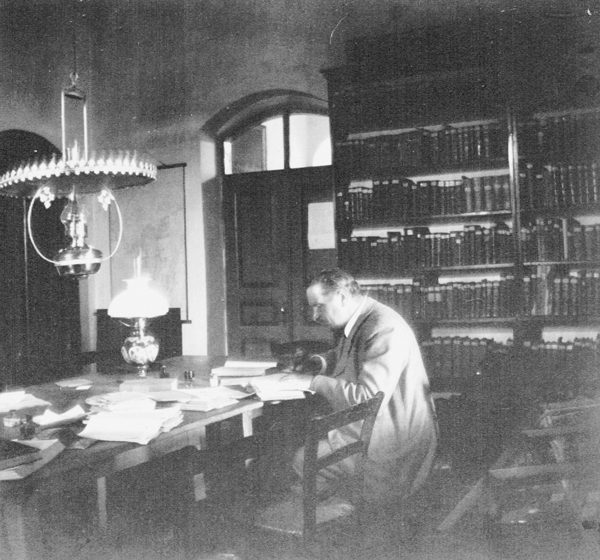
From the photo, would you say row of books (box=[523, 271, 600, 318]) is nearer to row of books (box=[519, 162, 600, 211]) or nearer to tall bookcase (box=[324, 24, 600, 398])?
tall bookcase (box=[324, 24, 600, 398])

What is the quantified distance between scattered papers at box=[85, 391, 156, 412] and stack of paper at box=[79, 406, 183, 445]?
132mm

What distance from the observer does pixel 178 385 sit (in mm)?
3221

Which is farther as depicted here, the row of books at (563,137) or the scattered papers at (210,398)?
the row of books at (563,137)

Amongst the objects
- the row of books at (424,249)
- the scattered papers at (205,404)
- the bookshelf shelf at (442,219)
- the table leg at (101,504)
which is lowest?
the table leg at (101,504)

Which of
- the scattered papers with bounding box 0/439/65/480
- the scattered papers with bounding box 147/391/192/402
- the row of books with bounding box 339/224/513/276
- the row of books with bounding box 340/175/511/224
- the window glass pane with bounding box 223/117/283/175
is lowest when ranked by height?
the scattered papers with bounding box 0/439/65/480

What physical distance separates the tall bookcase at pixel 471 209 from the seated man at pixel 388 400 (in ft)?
4.83

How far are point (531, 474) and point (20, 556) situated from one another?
160cm

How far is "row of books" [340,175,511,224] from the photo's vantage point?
4.66 meters

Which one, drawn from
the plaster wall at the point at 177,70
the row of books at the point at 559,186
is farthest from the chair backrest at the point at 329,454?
the plaster wall at the point at 177,70

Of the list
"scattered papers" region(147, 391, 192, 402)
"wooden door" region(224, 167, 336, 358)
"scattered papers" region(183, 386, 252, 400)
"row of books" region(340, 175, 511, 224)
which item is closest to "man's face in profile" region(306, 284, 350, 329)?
"scattered papers" region(183, 386, 252, 400)

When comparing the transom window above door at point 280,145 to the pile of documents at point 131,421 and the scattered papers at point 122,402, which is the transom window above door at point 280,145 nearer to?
the scattered papers at point 122,402

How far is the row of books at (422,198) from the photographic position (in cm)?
466

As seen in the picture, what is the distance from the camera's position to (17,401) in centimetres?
291

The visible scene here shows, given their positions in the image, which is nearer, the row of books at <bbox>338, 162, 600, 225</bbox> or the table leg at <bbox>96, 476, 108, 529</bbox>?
the table leg at <bbox>96, 476, 108, 529</bbox>
